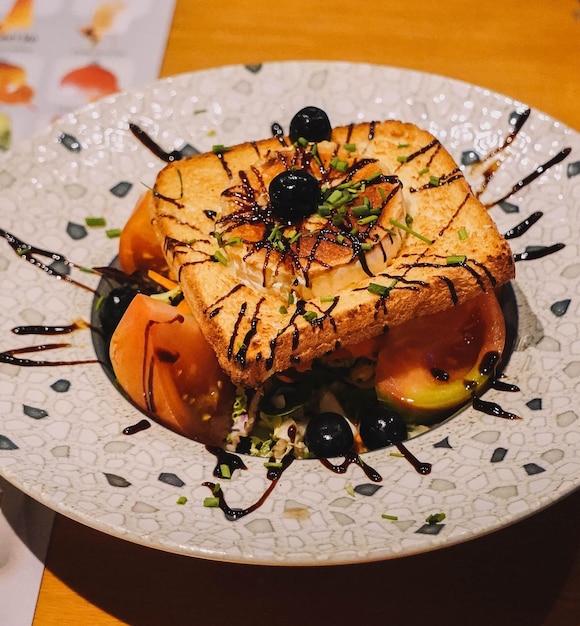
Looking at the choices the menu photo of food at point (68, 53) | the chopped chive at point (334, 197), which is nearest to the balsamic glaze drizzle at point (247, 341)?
the chopped chive at point (334, 197)

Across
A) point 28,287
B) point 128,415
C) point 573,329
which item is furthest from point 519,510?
point 28,287

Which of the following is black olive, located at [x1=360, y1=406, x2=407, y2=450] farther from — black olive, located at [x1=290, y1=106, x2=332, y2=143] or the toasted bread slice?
black olive, located at [x1=290, y1=106, x2=332, y2=143]

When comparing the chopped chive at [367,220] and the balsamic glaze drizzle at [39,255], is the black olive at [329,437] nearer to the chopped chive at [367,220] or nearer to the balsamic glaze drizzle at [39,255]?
the chopped chive at [367,220]

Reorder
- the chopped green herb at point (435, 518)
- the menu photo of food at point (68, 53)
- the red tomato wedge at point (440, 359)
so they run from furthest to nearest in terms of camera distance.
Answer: the menu photo of food at point (68, 53) → the red tomato wedge at point (440, 359) → the chopped green herb at point (435, 518)

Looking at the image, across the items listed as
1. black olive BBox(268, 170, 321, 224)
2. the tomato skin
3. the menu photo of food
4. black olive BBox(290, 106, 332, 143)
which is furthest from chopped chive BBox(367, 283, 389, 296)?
the menu photo of food

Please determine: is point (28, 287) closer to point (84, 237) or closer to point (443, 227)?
point (84, 237)

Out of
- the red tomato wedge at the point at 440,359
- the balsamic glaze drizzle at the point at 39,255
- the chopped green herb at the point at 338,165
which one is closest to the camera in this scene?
the red tomato wedge at the point at 440,359
